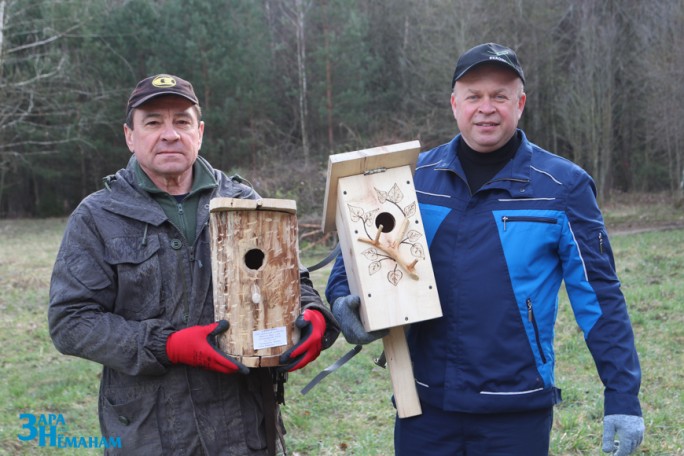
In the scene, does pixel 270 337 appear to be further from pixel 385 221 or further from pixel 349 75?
pixel 349 75

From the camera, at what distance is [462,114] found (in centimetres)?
250

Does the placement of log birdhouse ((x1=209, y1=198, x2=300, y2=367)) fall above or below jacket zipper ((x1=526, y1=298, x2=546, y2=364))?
above

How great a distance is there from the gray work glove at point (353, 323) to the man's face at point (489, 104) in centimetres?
76

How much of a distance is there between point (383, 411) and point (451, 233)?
9.78 feet

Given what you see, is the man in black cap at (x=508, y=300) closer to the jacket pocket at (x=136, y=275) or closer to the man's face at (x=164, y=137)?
the jacket pocket at (x=136, y=275)

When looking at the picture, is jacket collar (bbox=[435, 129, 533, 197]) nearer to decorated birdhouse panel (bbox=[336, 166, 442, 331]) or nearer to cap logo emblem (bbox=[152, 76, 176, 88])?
decorated birdhouse panel (bbox=[336, 166, 442, 331])

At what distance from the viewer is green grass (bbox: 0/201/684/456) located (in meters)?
→ 4.48

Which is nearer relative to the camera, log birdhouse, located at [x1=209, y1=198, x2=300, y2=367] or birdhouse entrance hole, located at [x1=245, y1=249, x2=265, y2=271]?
log birdhouse, located at [x1=209, y1=198, x2=300, y2=367]

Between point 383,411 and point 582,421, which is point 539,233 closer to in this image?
point 582,421

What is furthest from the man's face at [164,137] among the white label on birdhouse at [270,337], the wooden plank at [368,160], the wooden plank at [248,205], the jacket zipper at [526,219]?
the jacket zipper at [526,219]

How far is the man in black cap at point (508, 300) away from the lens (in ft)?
7.71

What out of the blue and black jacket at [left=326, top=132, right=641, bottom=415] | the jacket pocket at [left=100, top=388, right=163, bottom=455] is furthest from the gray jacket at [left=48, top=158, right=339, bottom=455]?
the blue and black jacket at [left=326, top=132, right=641, bottom=415]

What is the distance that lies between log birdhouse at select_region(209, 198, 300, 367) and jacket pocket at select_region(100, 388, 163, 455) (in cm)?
32

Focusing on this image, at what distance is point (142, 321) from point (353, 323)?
75cm
